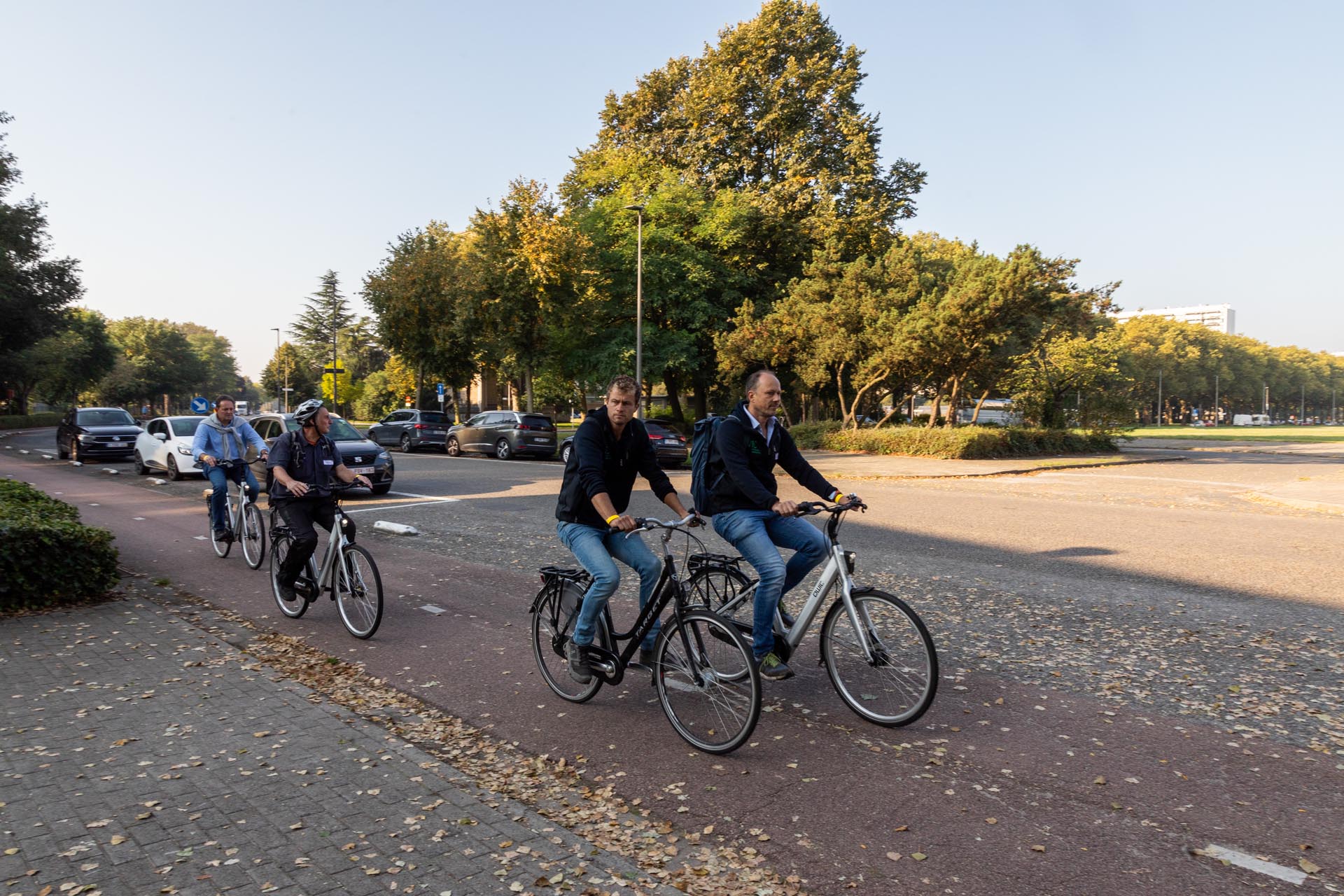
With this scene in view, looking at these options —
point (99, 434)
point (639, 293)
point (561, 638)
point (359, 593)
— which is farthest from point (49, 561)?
point (639, 293)

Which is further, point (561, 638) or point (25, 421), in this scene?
point (25, 421)

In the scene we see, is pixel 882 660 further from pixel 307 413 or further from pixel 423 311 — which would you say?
pixel 423 311

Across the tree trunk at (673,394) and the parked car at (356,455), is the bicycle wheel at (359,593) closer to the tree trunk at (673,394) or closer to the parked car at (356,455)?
the parked car at (356,455)

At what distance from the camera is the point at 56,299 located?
45.7m

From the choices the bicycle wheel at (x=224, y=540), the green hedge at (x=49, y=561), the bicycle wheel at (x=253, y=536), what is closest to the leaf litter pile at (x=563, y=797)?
the green hedge at (x=49, y=561)

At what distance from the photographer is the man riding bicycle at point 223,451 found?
9375 millimetres

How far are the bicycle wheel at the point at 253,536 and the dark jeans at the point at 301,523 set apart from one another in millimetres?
2428

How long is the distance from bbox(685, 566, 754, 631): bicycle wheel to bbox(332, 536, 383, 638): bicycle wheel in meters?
2.51

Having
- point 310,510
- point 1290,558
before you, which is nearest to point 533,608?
point 310,510

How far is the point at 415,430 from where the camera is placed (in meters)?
32.4

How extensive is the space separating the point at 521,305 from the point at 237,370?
171 m

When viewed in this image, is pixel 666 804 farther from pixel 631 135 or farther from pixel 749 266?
pixel 631 135

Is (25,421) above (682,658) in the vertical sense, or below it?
above

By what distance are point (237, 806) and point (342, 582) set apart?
10.2ft
